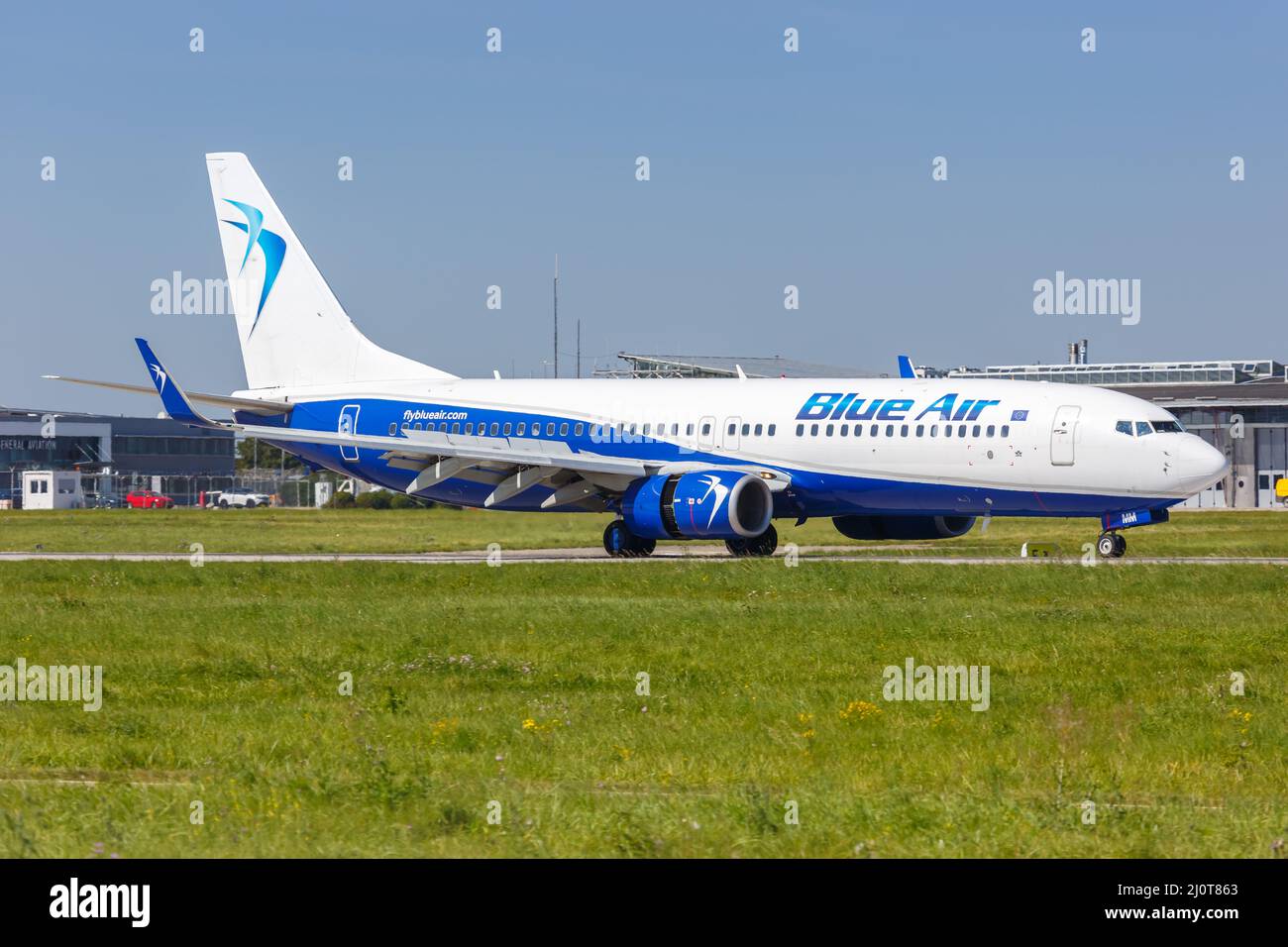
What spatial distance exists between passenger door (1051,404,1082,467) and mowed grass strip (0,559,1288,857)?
640 cm

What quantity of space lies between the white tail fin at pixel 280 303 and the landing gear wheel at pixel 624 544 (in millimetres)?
7563

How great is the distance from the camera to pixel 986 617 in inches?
926

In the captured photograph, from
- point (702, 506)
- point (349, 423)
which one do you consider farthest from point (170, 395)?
point (702, 506)

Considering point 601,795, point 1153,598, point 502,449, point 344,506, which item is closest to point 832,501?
point 502,449

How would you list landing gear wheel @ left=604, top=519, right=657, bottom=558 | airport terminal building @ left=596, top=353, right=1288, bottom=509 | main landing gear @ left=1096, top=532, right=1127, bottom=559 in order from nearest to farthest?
main landing gear @ left=1096, top=532, right=1127, bottom=559 < landing gear wheel @ left=604, top=519, right=657, bottom=558 < airport terminal building @ left=596, top=353, right=1288, bottom=509

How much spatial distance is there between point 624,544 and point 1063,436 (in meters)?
11.1

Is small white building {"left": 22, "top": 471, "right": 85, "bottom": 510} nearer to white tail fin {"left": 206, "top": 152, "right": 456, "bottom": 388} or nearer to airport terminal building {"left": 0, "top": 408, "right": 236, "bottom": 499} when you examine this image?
airport terminal building {"left": 0, "top": 408, "right": 236, "bottom": 499}

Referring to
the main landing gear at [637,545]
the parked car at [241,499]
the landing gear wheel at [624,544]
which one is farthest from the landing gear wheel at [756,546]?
the parked car at [241,499]

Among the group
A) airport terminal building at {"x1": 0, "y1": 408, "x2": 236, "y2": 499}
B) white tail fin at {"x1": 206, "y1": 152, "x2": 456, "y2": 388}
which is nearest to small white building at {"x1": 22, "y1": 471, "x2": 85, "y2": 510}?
airport terminal building at {"x1": 0, "y1": 408, "x2": 236, "y2": 499}

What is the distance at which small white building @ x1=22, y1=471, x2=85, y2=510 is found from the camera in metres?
101

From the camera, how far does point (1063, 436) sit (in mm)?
34625

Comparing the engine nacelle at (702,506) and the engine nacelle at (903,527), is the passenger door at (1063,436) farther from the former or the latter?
the engine nacelle at (903,527)
